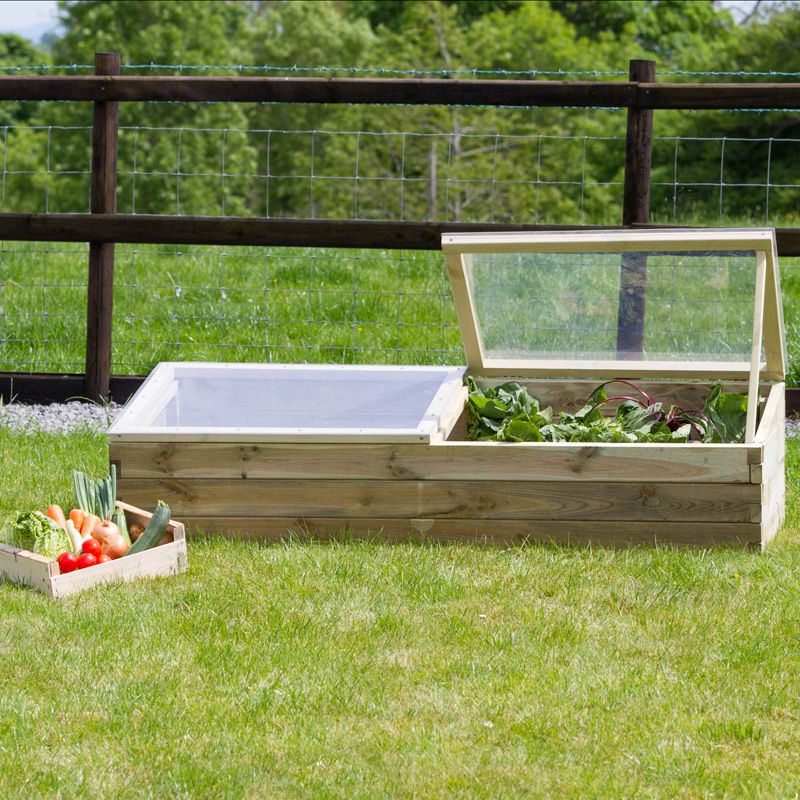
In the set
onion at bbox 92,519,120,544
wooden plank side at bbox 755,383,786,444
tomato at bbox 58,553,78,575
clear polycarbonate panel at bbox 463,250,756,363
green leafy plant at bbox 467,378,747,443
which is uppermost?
clear polycarbonate panel at bbox 463,250,756,363

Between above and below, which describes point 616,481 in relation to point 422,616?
above

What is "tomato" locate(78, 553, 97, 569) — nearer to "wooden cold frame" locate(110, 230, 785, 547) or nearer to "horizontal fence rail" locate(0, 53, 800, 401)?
"wooden cold frame" locate(110, 230, 785, 547)

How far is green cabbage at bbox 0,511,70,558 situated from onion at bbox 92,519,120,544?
0.33ft

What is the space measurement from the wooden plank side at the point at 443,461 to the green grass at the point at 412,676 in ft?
0.86

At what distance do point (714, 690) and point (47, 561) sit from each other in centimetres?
206

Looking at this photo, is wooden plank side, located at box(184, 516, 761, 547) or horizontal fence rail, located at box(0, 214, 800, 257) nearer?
wooden plank side, located at box(184, 516, 761, 547)

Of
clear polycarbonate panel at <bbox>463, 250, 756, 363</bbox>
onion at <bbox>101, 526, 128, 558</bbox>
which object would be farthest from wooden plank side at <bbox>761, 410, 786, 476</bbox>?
onion at <bbox>101, 526, 128, 558</bbox>

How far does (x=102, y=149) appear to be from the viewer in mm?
6844

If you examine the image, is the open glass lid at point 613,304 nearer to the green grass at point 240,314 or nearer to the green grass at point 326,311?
the green grass at point 326,311

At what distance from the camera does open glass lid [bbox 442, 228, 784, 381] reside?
16.2 feet

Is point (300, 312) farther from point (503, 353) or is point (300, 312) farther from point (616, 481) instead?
point (616, 481)

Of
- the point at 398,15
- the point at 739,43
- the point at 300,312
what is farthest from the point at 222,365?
the point at 398,15

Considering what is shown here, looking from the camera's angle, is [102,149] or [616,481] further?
[102,149]

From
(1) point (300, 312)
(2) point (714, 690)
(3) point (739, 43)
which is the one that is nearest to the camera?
(2) point (714, 690)
